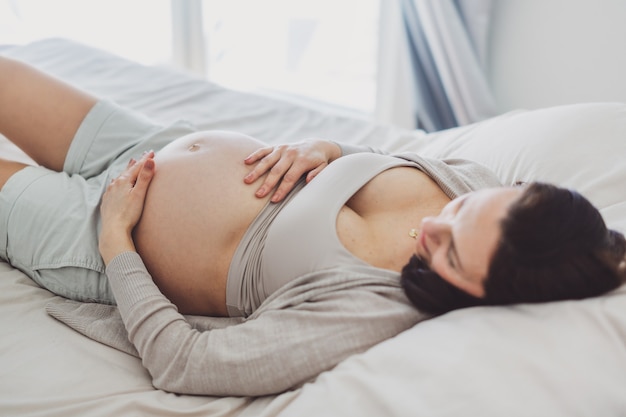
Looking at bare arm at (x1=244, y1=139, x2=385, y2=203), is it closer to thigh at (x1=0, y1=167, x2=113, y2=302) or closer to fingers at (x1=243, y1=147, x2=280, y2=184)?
fingers at (x1=243, y1=147, x2=280, y2=184)

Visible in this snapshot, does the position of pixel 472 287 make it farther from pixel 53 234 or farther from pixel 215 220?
pixel 53 234

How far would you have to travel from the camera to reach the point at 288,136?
1.69 m

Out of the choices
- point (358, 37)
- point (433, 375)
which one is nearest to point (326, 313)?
point (433, 375)

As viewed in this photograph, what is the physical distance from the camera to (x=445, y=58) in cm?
232

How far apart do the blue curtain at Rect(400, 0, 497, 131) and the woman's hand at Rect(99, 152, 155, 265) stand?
1508mm

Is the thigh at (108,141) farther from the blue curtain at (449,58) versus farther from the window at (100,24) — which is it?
the window at (100,24)

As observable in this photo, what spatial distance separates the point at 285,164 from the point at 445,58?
142 cm

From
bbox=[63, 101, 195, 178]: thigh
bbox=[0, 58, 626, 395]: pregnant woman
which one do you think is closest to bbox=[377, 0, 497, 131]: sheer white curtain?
bbox=[0, 58, 626, 395]: pregnant woman

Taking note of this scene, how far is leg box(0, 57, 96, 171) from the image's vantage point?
4.29 ft

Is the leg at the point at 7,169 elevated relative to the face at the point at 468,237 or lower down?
lower down

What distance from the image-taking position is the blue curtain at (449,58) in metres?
2.26

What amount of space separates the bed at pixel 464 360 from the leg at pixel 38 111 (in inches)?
12.2

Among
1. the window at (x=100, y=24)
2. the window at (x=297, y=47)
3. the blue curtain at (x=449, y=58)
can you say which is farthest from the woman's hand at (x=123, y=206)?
the window at (x=297, y=47)

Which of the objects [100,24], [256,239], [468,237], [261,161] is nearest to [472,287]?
[468,237]
